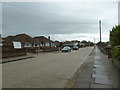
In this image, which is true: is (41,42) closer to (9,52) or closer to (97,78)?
(9,52)

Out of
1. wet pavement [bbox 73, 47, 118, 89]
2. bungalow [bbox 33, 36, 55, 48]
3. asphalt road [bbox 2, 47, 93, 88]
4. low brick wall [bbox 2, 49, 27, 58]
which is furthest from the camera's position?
bungalow [bbox 33, 36, 55, 48]

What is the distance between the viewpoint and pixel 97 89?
5.92 metres

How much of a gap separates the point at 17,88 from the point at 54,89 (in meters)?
1.49

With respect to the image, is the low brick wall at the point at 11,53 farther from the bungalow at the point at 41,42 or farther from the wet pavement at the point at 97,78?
the bungalow at the point at 41,42

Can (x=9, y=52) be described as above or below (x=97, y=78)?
above

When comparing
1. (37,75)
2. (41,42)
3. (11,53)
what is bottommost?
(37,75)

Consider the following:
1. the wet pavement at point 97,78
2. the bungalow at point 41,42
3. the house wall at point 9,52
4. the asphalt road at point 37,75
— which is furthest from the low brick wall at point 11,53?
the bungalow at point 41,42

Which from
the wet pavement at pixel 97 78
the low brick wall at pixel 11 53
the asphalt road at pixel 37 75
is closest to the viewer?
the wet pavement at pixel 97 78

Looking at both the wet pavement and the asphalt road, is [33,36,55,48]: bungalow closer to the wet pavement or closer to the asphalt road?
the asphalt road

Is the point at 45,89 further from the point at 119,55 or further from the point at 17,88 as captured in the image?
the point at 119,55

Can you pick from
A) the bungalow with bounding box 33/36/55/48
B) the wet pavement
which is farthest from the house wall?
the bungalow with bounding box 33/36/55/48

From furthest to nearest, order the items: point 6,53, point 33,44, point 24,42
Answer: point 33,44
point 24,42
point 6,53

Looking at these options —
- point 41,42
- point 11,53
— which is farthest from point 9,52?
point 41,42

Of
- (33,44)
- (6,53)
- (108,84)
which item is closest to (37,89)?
(108,84)
